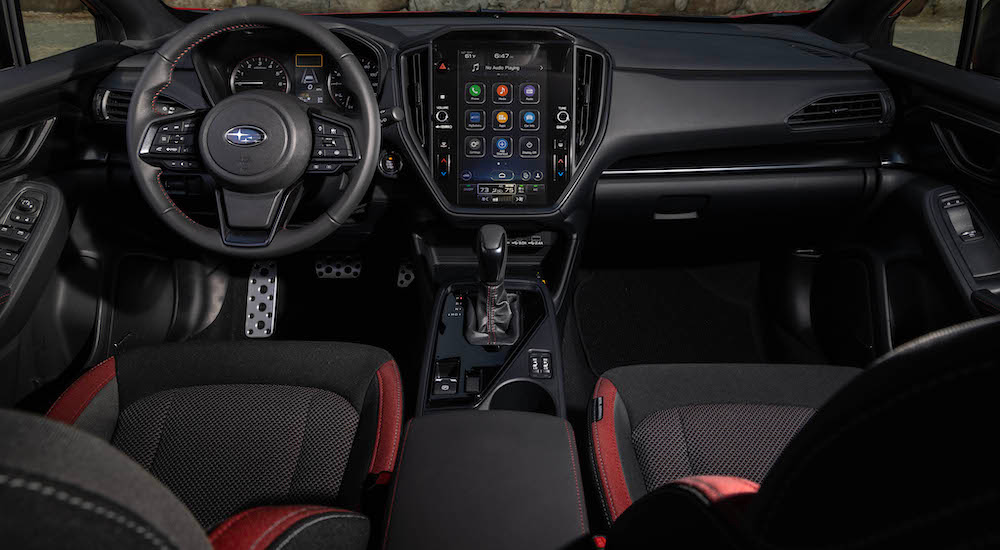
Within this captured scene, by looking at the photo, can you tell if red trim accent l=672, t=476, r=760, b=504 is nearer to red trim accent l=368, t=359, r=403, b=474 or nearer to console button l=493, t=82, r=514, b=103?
red trim accent l=368, t=359, r=403, b=474

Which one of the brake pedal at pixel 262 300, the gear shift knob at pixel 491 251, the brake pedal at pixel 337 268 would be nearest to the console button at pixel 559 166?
the gear shift knob at pixel 491 251

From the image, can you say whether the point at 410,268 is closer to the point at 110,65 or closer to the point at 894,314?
the point at 110,65

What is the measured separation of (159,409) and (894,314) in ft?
6.83

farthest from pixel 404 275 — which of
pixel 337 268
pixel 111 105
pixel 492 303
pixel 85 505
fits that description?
pixel 85 505

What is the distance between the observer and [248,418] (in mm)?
1332

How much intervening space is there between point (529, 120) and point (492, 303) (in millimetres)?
538

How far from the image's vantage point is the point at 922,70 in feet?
5.58

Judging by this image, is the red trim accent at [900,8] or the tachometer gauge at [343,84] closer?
the tachometer gauge at [343,84]

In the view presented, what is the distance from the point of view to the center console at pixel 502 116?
167cm

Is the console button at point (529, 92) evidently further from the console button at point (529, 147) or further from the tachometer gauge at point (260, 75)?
the tachometer gauge at point (260, 75)

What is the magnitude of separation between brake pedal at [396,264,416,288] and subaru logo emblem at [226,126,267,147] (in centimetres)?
108

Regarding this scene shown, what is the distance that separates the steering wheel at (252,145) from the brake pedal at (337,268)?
95cm

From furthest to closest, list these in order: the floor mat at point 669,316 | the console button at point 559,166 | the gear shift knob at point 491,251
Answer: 1. the floor mat at point 669,316
2. the console button at point 559,166
3. the gear shift knob at point 491,251

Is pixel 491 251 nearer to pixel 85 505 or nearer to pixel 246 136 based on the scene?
pixel 246 136
